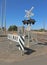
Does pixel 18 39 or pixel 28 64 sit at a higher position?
pixel 18 39

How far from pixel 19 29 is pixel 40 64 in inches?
342

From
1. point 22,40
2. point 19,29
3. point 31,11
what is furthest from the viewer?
point 19,29

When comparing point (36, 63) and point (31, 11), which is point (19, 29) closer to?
point (31, 11)

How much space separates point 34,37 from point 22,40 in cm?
1058

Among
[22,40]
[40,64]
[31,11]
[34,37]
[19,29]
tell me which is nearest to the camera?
[40,64]

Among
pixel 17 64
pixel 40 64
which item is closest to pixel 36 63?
pixel 40 64

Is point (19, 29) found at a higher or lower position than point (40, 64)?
higher

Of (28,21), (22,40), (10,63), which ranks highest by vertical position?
(28,21)

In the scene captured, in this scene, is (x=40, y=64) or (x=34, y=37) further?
(x=34, y=37)

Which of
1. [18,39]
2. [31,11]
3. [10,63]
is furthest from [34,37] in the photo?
[10,63]

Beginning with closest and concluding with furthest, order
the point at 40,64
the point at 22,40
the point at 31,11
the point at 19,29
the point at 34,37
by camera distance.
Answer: the point at 40,64, the point at 22,40, the point at 31,11, the point at 19,29, the point at 34,37

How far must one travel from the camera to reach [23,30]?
17875mm

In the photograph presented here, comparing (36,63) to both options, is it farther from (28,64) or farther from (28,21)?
(28,21)

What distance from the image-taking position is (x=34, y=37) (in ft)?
74.5
